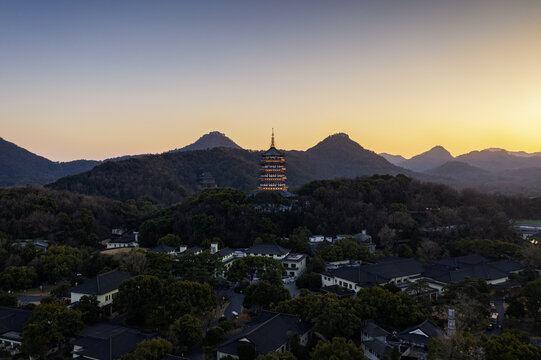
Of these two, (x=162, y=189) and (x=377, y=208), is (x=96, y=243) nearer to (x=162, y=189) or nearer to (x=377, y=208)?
(x=377, y=208)

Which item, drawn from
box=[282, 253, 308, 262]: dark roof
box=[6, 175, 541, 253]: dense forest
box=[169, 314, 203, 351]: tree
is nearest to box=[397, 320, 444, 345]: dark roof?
box=[169, 314, 203, 351]: tree

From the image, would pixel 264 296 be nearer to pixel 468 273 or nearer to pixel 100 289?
pixel 100 289

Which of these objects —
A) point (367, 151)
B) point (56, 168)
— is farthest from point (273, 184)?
point (56, 168)

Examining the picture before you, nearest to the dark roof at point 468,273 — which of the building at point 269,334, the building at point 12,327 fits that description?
the building at point 269,334

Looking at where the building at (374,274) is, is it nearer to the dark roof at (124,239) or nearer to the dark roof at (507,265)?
the dark roof at (507,265)

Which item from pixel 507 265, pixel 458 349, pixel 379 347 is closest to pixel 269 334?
pixel 379 347
